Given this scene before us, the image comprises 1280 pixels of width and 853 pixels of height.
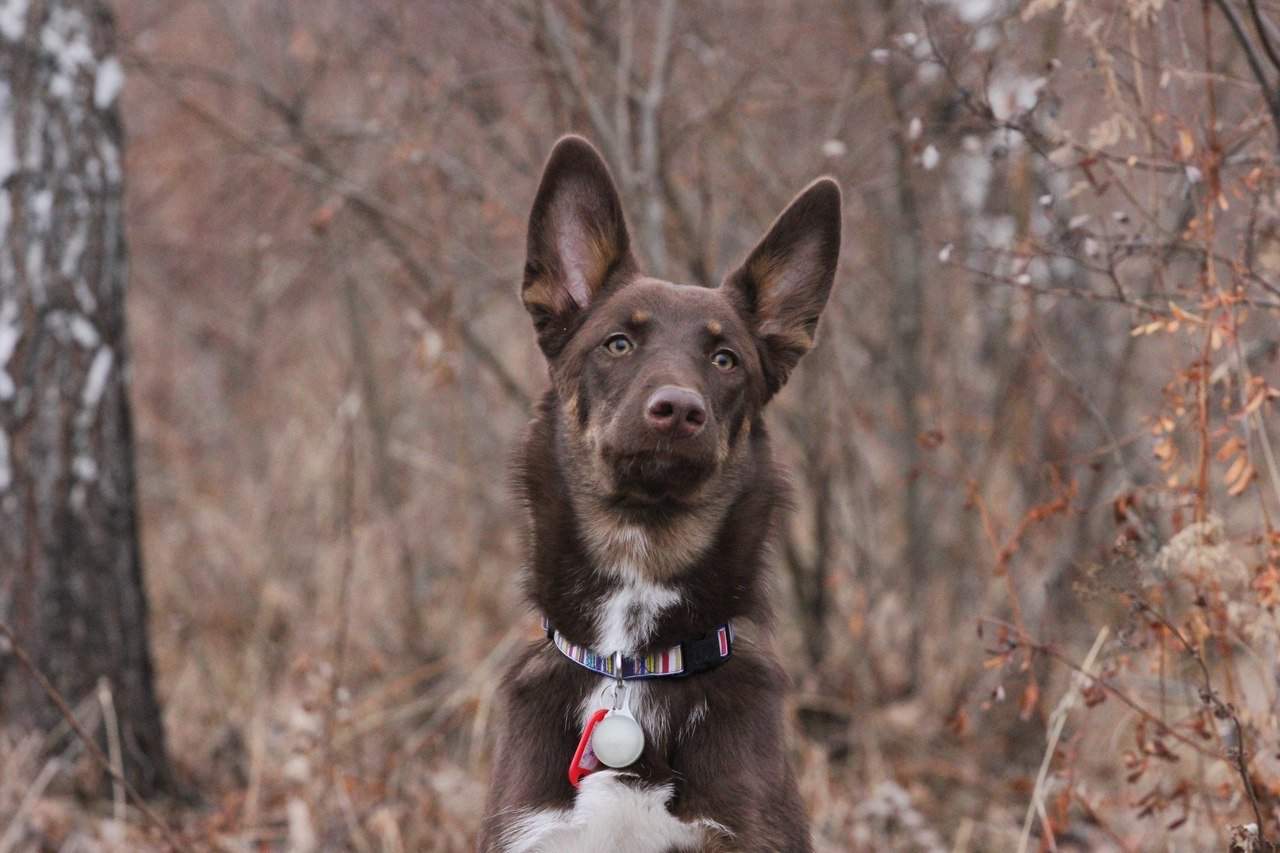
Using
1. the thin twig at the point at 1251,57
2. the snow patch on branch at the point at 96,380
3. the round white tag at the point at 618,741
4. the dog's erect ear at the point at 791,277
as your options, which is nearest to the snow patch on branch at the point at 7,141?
the snow patch on branch at the point at 96,380

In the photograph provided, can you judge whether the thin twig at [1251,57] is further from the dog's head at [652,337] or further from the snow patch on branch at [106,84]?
the snow patch on branch at [106,84]

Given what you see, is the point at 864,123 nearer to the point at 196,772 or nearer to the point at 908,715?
the point at 908,715

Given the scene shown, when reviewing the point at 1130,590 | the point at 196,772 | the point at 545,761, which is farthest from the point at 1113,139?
the point at 196,772

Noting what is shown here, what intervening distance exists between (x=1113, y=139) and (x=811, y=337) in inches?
38.4

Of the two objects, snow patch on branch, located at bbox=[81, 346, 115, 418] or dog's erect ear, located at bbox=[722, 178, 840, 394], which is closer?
dog's erect ear, located at bbox=[722, 178, 840, 394]

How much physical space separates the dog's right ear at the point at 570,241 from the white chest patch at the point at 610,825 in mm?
1285

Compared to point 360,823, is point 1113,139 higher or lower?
higher

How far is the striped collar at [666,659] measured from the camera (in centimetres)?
320

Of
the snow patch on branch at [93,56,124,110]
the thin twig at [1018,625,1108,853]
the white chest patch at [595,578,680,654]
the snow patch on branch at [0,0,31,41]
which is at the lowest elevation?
the thin twig at [1018,625,1108,853]

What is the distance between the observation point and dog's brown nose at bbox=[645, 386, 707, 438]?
3.11 m

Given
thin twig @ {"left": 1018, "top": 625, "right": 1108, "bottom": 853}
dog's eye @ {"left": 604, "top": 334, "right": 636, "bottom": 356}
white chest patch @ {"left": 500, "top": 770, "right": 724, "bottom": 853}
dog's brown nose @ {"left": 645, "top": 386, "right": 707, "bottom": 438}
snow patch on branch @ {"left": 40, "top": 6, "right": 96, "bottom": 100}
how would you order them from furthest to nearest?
snow patch on branch @ {"left": 40, "top": 6, "right": 96, "bottom": 100} → thin twig @ {"left": 1018, "top": 625, "right": 1108, "bottom": 853} → dog's eye @ {"left": 604, "top": 334, "right": 636, "bottom": 356} → dog's brown nose @ {"left": 645, "top": 386, "right": 707, "bottom": 438} → white chest patch @ {"left": 500, "top": 770, "right": 724, "bottom": 853}

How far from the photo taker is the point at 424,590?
7.91m

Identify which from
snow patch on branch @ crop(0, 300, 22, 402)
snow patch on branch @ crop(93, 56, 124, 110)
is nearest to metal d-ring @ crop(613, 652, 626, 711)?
snow patch on branch @ crop(0, 300, 22, 402)

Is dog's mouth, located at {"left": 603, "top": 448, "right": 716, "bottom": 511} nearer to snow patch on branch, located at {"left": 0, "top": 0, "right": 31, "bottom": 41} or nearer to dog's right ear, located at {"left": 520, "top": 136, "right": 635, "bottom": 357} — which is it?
dog's right ear, located at {"left": 520, "top": 136, "right": 635, "bottom": 357}
